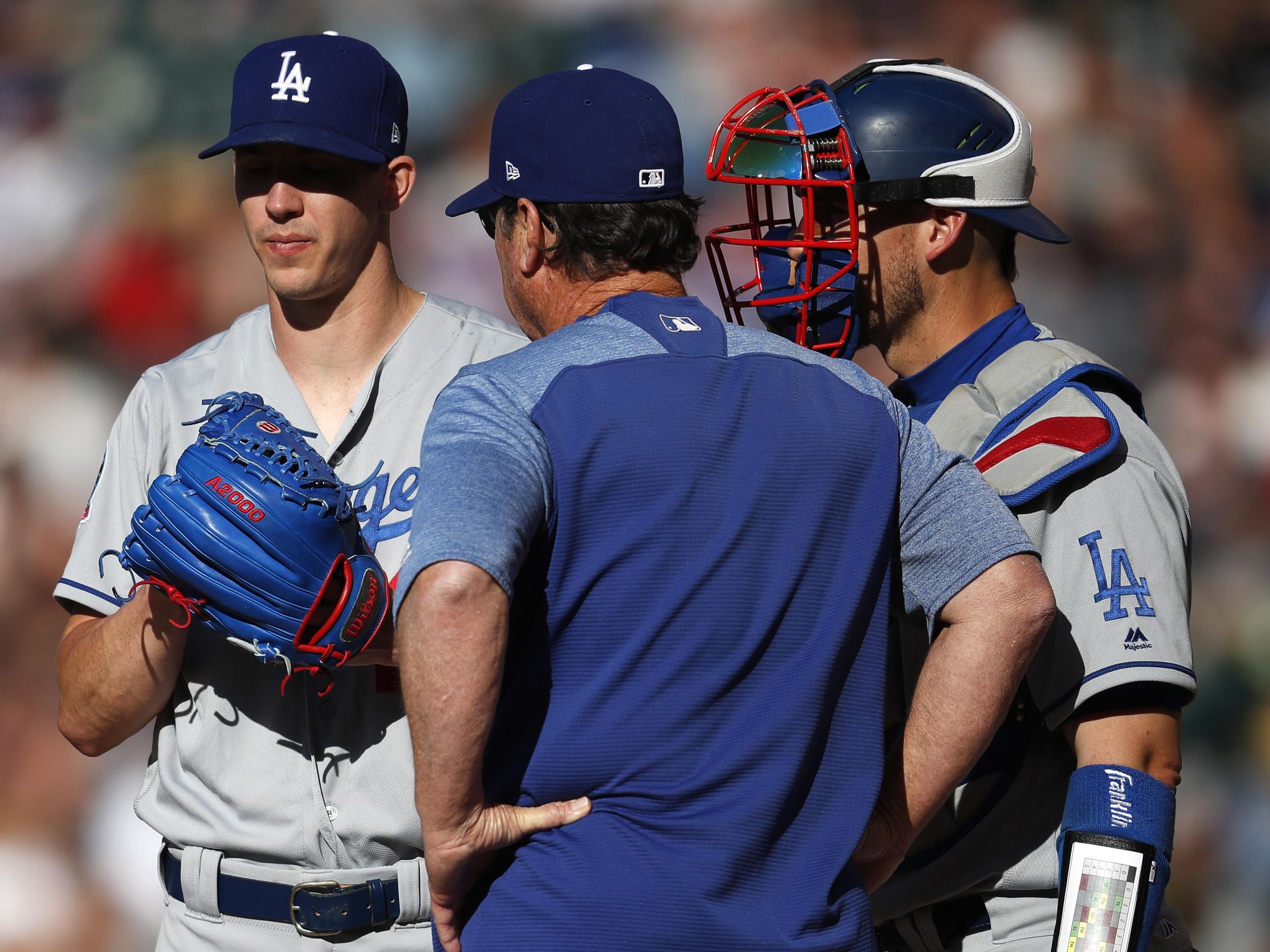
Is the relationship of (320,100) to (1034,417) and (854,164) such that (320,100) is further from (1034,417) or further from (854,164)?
(1034,417)

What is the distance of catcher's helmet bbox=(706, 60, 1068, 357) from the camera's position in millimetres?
2016

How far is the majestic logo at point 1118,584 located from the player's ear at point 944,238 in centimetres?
56

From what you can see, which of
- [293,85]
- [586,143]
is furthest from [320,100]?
[586,143]

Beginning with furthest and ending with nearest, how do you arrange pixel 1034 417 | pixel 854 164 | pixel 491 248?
pixel 491 248 < pixel 854 164 < pixel 1034 417

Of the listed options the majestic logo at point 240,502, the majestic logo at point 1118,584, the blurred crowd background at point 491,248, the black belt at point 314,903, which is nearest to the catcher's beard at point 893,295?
the majestic logo at point 1118,584

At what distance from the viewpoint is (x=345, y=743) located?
1.90 m

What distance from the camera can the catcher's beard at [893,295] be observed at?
2055 mm

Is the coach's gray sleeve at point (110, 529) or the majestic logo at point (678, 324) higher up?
the majestic logo at point (678, 324)

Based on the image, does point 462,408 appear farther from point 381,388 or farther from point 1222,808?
point 1222,808

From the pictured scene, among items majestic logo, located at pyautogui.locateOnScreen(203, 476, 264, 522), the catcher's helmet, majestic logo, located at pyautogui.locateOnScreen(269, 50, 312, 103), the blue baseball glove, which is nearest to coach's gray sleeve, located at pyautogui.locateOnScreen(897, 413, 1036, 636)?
the catcher's helmet

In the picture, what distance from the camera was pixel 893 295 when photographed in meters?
2.06

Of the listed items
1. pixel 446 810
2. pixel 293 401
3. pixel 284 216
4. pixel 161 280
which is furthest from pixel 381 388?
pixel 161 280

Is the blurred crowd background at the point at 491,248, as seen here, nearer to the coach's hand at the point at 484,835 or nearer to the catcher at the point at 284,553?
the catcher at the point at 284,553

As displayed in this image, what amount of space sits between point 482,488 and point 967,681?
0.63 meters
